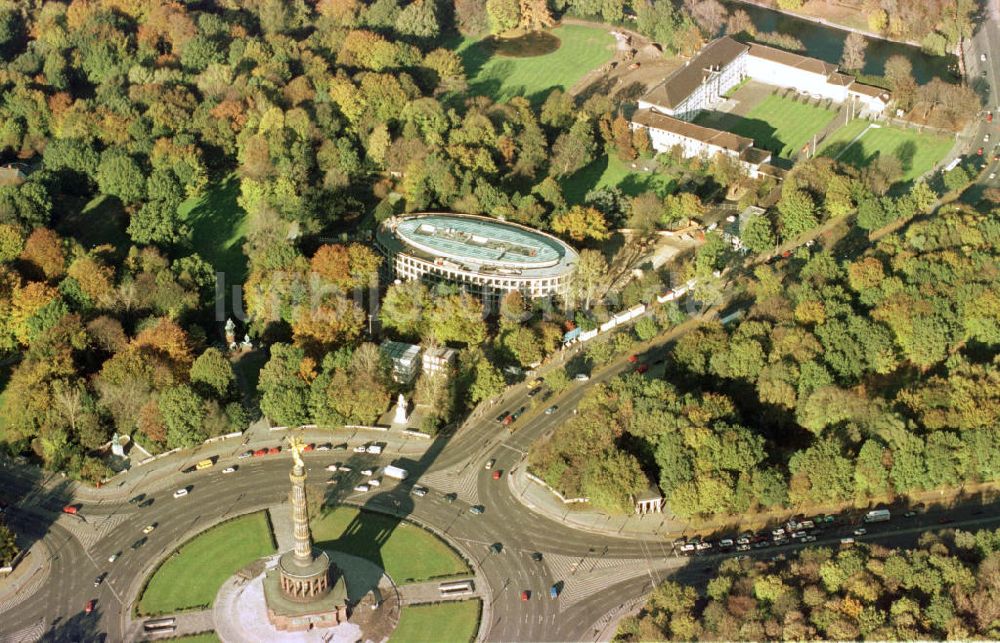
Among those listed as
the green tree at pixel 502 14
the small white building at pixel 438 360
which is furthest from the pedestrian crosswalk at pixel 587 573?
the green tree at pixel 502 14

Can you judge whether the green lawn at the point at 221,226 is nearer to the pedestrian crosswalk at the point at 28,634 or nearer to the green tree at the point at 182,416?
the green tree at the point at 182,416

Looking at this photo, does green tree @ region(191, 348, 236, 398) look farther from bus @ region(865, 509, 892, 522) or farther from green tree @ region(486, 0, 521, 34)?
green tree @ region(486, 0, 521, 34)

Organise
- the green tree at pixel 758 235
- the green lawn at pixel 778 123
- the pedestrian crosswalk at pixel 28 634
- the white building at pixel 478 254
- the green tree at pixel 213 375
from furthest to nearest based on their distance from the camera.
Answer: the green lawn at pixel 778 123, the green tree at pixel 758 235, the white building at pixel 478 254, the green tree at pixel 213 375, the pedestrian crosswalk at pixel 28 634

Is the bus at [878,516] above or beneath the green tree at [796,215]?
beneath

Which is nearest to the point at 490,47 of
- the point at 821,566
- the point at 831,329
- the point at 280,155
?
the point at 280,155

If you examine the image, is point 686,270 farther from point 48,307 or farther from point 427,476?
point 48,307

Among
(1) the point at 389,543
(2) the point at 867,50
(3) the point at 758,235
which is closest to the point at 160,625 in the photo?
(1) the point at 389,543

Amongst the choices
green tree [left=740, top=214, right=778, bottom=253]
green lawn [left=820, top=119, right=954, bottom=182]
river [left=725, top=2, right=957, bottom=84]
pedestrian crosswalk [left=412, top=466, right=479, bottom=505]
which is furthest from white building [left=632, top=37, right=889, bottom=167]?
pedestrian crosswalk [left=412, top=466, right=479, bottom=505]
